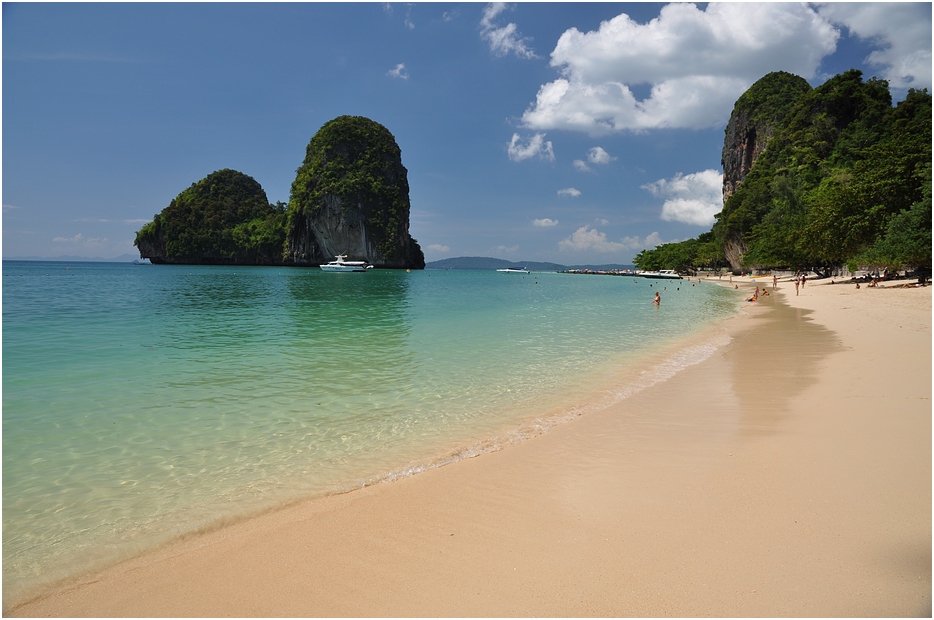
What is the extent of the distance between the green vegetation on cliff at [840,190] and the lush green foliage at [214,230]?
397 ft

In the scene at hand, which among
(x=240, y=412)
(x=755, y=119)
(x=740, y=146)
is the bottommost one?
(x=240, y=412)

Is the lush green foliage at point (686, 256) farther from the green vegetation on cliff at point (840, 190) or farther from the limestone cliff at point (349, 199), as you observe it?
the limestone cliff at point (349, 199)

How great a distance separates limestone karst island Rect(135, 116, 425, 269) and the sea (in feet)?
402

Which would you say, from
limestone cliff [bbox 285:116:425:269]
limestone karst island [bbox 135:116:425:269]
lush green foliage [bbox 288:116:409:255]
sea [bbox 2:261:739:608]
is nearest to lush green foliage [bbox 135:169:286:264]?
limestone karst island [bbox 135:116:425:269]

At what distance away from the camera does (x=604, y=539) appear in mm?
3492

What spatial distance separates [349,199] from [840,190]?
11577 cm

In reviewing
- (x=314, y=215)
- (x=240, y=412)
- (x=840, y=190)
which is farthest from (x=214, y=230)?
(x=240, y=412)

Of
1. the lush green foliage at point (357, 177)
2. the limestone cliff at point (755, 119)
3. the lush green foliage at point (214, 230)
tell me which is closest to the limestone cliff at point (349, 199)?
the lush green foliage at point (357, 177)

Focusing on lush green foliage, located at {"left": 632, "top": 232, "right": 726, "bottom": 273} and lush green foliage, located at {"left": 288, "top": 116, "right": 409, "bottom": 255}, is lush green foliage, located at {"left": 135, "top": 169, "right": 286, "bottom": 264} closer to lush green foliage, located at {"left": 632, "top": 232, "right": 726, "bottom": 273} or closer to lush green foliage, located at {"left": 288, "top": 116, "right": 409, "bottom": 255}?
lush green foliage, located at {"left": 288, "top": 116, "right": 409, "bottom": 255}

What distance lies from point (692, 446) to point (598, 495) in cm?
187

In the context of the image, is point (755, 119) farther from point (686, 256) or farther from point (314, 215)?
point (314, 215)

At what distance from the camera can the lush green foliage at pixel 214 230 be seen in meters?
151

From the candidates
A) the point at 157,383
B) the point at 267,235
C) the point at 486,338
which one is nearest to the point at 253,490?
the point at 157,383

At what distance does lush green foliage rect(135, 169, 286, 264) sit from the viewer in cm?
15075
